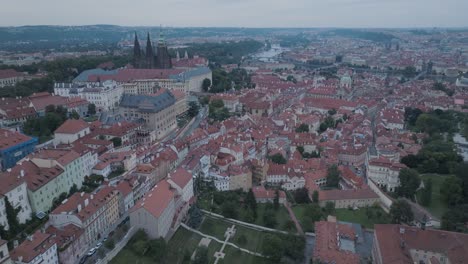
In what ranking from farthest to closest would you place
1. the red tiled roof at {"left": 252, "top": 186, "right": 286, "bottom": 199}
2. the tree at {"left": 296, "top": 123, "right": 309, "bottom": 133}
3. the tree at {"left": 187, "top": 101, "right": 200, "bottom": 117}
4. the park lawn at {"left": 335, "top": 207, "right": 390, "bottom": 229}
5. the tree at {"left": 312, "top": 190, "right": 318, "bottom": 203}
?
the tree at {"left": 187, "top": 101, "right": 200, "bottom": 117} → the tree at {"left": 296, "top": 123, "right": 309, "bottom": 133} → the red tiled roof at {"left": 252, "top": 186, "right": 286, "bottom": 199} → the tree at {"left": 312, "top": 190, "right": 318, "bottom": 203} → the park lawn at {"left": 335, "top": 207, "right": 390, "bottom": 229}

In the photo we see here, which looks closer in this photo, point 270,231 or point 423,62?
point 270,231

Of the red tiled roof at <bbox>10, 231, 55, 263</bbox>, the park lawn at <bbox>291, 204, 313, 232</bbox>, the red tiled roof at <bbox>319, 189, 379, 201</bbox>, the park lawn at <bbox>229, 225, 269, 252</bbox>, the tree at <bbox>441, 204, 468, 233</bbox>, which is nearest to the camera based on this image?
the red tiled roof at <bbox>10, 231, 55, 263</bbox>

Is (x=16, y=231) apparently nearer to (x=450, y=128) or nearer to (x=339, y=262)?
(x=339, y=262)

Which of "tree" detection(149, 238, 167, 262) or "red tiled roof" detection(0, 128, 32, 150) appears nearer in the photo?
"tree" detection(149, 238, 167, 262)

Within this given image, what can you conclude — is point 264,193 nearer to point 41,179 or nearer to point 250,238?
point 250,238

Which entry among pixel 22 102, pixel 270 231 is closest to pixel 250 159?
pixel 270 231

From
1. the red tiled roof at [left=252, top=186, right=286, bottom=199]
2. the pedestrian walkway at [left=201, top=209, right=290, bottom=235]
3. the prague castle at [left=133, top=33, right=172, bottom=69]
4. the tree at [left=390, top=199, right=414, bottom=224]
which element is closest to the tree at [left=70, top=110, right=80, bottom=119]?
the pedestrian walkway at [left=201, top=209, right=290, bottom=235]

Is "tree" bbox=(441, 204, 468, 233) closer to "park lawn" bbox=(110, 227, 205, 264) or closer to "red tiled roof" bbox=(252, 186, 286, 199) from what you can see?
"red tiled roof" bbox=(252, 186, 286, 199)
